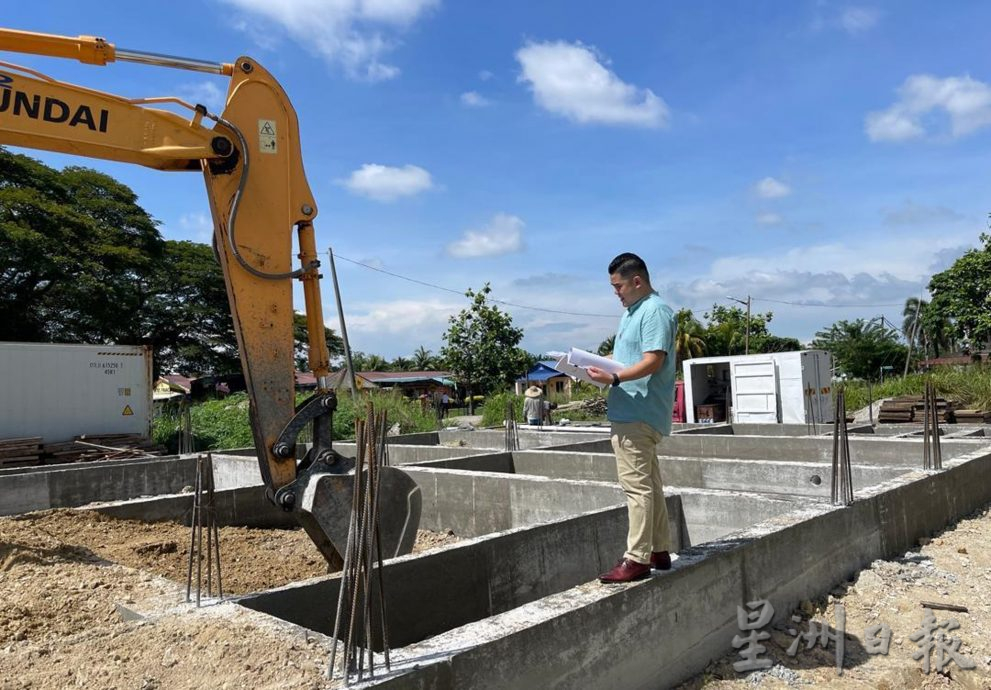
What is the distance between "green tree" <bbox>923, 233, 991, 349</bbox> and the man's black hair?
25.9 meters

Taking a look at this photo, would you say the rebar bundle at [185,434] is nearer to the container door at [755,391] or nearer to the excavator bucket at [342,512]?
the excavator bucket at [342,512]

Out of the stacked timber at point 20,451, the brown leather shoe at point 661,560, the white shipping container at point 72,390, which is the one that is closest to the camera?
the brown leather shoe at point 661,560

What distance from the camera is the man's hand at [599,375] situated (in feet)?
10.1

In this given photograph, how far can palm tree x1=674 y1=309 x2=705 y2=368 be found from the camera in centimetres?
3175

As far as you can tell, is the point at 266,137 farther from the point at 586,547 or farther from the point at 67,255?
the point at 67,255

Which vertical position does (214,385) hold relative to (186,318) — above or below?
below

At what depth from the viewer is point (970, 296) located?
84.0 ft

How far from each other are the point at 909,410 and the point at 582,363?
13.4m

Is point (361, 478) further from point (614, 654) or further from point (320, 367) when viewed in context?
point (320, 367)

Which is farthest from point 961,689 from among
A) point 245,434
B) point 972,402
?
point 245,434

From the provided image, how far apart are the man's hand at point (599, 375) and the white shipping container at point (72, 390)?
11776mm

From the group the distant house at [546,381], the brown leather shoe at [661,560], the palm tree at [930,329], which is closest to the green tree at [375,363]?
the distant house at [546,381]

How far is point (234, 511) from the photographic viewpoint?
742cm

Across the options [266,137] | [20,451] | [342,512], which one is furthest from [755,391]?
[20,451]
